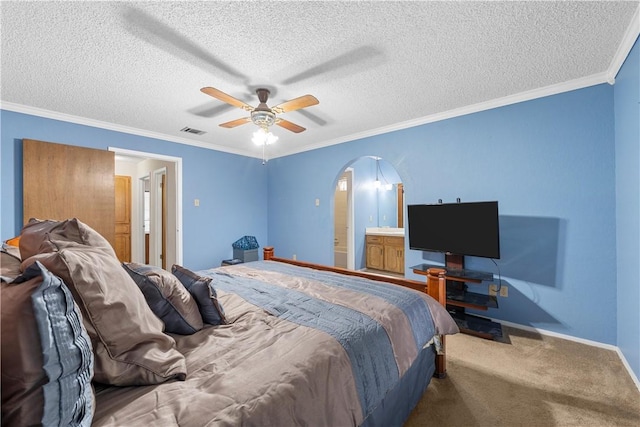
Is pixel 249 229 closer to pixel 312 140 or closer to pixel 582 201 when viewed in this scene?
pixel 312 140

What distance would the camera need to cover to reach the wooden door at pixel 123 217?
584 centimetres

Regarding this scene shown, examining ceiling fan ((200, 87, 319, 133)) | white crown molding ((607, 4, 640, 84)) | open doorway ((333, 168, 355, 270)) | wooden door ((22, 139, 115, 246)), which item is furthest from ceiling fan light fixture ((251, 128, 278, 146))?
open doorway ((333, 168, 355, 270))

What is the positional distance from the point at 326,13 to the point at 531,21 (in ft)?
4.38

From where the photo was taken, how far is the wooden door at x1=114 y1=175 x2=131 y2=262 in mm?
5840

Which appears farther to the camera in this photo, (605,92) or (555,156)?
(555,156)

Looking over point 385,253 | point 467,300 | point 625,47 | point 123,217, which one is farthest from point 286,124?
point 123,217

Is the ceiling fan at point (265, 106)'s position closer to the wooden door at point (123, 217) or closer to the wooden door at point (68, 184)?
the wooden door at point (68, 184)

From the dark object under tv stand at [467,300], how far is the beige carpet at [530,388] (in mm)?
166

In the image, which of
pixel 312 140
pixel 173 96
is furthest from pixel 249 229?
pixel 173 96

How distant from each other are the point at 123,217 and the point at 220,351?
20.1 ft

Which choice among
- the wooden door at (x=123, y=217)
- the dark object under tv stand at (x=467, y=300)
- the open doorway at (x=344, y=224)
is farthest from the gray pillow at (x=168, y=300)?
the wooden door at (x=123, y=217)

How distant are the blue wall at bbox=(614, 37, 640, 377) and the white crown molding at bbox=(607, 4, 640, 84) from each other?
0.04 meters

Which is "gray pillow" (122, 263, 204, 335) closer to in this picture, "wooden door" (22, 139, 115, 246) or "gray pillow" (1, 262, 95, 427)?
"gray pillow" (1, 262, 95, 427)

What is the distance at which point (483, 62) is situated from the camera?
2.28 meters
